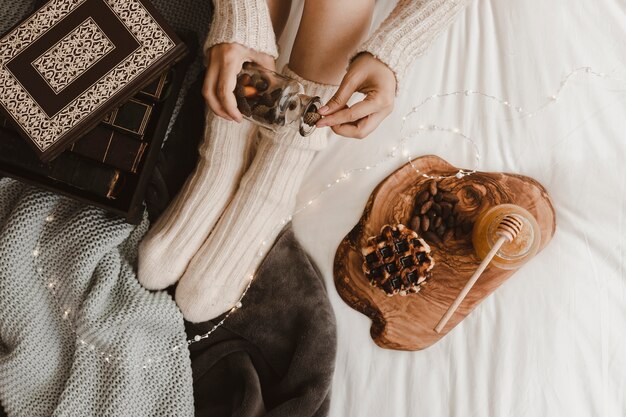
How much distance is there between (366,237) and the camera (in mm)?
732

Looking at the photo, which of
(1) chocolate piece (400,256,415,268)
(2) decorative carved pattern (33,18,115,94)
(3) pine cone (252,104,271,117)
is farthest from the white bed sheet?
(2) decorative carved pattern (33,18,115,94)

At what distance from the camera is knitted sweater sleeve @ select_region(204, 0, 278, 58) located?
590mm

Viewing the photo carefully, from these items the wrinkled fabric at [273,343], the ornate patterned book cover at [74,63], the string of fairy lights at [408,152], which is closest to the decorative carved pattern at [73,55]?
the ornate patterned book cover at [74,63]

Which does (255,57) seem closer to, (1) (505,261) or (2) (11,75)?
(2) (11,75)

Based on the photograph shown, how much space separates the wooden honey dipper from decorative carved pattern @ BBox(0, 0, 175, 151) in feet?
1.59

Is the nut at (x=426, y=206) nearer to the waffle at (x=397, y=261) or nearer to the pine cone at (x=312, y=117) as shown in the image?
the waffle at (x=397, y=261)

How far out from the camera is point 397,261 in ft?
2.24

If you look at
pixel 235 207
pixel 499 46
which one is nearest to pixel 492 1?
pixel 499 46

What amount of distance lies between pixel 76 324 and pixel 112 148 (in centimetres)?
27

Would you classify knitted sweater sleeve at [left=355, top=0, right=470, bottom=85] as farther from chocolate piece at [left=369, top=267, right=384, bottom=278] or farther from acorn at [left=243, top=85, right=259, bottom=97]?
chocolate piece at [left=369, top=267, right=384, bottom=278]

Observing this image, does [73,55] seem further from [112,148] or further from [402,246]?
[402,246]

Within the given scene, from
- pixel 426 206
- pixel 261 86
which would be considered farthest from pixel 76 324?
pixel 426 206

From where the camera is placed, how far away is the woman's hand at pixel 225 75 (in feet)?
1.84

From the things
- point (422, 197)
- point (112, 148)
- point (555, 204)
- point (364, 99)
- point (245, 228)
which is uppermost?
point (112, 148)
